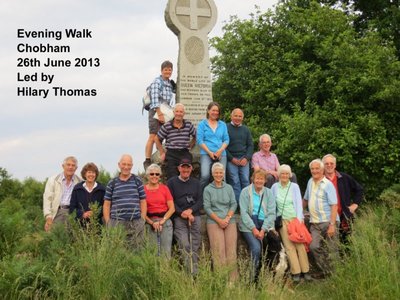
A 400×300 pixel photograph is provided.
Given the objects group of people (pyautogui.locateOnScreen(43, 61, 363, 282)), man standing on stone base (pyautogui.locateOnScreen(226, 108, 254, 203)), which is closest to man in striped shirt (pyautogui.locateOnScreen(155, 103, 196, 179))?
man standing on stone base (pyautogui.locateOnScreen(226, 108, 254, 203))

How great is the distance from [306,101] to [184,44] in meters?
7.09

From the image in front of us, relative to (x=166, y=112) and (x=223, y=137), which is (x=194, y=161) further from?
(x=223, y=137)

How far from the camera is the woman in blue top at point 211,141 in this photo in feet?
29.2

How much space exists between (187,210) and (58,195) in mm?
1886

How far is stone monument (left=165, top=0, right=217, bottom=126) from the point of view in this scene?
11023mm

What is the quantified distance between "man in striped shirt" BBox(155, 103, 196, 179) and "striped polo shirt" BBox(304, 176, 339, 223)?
6.92 feet

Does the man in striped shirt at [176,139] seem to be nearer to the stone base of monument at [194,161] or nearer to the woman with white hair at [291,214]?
the stone base of monument at [194,161]

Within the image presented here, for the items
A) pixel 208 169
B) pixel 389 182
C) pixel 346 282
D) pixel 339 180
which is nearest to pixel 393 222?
pixel 339 180

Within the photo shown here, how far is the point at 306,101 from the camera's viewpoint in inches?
676

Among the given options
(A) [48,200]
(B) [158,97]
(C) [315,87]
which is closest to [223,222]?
(A) [48,200]

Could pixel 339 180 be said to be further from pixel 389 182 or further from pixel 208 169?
pixel 389 182

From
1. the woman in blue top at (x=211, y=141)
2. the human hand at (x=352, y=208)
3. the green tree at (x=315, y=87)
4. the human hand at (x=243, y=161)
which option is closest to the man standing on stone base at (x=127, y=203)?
the woman in blue top at (x=211, y=141)

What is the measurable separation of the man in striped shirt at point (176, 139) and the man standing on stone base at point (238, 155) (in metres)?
0.72

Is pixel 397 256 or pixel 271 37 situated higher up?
pixel 271 37
